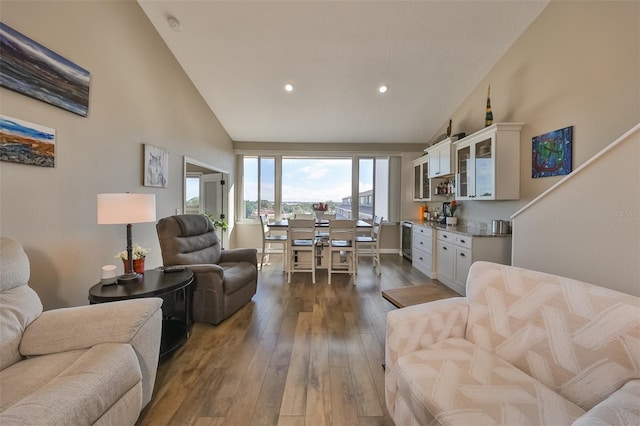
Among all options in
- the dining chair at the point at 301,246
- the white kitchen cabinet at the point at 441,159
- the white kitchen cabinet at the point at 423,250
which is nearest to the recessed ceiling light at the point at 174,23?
the dining chair at the point at 301,246

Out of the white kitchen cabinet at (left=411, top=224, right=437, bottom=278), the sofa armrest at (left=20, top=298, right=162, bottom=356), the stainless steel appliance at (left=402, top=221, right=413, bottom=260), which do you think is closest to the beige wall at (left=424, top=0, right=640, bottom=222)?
the white kitchen cabinet at (left=411, top=224, right=437, bottom=278)

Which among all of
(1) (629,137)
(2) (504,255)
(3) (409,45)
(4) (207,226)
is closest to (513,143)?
(2) (504,255)

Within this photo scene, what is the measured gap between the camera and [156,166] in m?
3.06

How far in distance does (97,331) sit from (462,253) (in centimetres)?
362

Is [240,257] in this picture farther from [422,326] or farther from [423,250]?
[423,250]

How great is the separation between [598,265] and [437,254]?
262 centimetres

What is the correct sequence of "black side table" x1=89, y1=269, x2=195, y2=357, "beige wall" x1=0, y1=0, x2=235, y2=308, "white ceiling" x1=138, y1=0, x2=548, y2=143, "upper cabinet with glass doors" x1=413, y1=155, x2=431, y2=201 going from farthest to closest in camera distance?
1. "upper cabinet with glass doors" x1=413, y1=155, x2=431, y2=201
2. "white ceiling" x1=138, y1=0, x2=548, y2=143
3. "black side table" x1=89, y1=269, x2=195, y2=357
4. "beige wall" x1=0, y1=0, x2=235, y2=308

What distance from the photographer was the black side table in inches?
71.1

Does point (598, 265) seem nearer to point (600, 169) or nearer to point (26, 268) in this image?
point (600, 169)

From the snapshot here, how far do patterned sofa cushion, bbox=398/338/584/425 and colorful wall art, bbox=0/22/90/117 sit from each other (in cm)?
284

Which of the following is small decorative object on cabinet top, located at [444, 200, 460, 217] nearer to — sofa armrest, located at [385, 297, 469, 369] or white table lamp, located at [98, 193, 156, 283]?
sofa armrest, located at [385, 297, 469, 369]

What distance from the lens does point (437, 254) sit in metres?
4.09

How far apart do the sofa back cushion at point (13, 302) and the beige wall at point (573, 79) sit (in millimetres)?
3204

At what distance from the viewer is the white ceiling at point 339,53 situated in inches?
113
